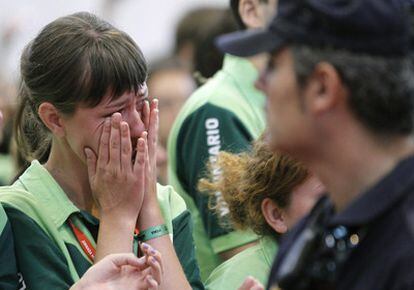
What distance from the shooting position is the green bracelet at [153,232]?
351 cm

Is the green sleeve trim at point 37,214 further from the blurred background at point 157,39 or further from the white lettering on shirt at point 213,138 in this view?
the white lettering on shirt at point 213,138

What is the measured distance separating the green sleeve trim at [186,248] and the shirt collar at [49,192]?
1.19 feet

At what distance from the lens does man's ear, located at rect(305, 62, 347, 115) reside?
2.35 metres

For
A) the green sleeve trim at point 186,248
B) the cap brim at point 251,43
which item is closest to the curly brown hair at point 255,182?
the green sleeve trim at point 186,248

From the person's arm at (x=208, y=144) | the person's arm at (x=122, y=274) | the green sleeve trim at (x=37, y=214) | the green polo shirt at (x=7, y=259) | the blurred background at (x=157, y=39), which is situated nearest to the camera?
the person's arm at (x=122, y=274)

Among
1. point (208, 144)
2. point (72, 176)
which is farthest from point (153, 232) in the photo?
point (208, 144)

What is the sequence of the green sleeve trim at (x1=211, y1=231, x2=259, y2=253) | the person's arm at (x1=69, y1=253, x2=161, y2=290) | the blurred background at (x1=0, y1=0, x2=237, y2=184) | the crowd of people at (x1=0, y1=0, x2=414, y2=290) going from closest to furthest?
the crowd of people at (x1=0, y1=0, x2=414, y2=290), the person's arm at (x1=69, y1=253, x2=161, y2=290), the green sleeve trim at (x1=211, y1=231, x2=259, y2=253), the blurred background at (x1=0, y1=0, x2=237, y2=184)

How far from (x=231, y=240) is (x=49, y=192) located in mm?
969

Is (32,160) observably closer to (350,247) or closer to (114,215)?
(114,215)

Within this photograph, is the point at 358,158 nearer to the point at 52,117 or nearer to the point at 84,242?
the point at 84,242

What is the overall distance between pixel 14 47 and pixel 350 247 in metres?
9.11

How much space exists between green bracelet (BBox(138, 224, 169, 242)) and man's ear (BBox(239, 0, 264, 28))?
52.6 inches

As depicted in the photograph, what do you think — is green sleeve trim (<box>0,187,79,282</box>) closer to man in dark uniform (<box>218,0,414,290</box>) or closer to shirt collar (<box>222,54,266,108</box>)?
man in dark uniform (<box>218,0,414,290</box>)

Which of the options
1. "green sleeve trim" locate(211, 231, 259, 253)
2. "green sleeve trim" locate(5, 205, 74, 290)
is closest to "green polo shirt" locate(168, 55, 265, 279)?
"green sleeve trim" locate(211, 231, 259, 253)
